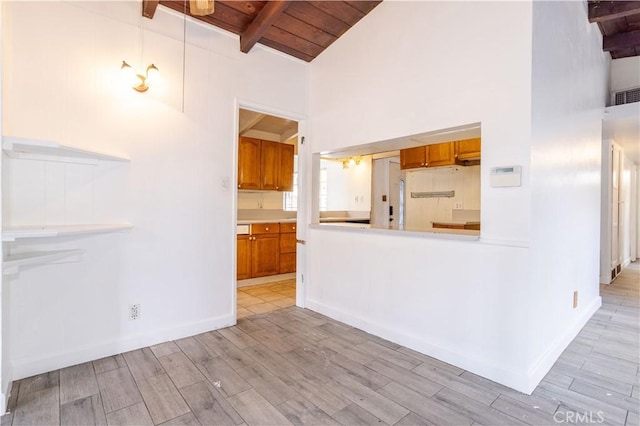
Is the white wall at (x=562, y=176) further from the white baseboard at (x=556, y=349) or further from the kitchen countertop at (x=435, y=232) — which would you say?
the kitchen countertop at (x=435, y=232)

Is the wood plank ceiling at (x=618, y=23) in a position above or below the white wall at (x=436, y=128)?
above

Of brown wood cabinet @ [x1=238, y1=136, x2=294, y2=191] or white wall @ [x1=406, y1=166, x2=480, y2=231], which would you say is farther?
brown wood cabinet @ [x1=238, y1=136, x2=294, y2=191]

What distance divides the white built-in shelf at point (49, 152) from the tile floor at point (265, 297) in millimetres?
1973

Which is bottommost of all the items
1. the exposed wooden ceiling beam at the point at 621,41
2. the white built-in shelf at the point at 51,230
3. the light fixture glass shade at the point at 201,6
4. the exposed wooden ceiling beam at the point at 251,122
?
the white built-in shelf at the point at 51,230

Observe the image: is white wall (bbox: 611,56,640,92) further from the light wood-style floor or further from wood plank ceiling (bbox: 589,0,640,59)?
the light wood-style floor

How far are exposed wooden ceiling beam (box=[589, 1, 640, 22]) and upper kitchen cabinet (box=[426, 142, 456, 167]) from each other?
1.78 metres

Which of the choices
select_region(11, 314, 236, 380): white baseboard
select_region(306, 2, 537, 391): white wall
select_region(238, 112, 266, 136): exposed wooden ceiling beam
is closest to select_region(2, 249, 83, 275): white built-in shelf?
select_region(11, 314, 236, 380): white baseboard

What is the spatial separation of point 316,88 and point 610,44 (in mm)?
3633

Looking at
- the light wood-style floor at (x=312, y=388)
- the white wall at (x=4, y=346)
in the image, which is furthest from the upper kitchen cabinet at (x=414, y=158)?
the white wall at (x=4, y=346)

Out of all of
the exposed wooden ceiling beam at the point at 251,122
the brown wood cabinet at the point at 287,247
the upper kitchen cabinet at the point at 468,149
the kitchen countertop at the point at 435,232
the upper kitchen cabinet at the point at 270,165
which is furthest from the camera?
the upper kitchen cabinet at the point at 270,165

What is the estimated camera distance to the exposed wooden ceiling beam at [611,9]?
2.87 m

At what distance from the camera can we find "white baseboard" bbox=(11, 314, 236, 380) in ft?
6.81

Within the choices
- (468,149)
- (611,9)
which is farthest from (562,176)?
(611,9)

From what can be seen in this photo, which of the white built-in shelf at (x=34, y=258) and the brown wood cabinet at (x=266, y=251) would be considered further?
the brown wood cabinet at (x=266, y=251)
